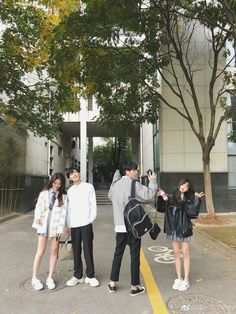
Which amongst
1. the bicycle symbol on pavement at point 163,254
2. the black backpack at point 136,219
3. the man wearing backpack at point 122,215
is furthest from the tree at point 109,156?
the black backpack at point 136,219

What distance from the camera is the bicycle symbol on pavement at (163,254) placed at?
295 inches

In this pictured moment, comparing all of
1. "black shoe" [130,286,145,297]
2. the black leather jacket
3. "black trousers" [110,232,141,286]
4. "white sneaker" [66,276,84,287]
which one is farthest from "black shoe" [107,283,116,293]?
the black leather jacket

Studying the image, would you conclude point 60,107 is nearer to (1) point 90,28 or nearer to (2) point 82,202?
(1) point 90,28

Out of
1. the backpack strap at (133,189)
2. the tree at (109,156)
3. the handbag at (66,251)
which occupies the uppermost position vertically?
the tree at (109,156)

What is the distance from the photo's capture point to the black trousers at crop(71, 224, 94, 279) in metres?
5.57

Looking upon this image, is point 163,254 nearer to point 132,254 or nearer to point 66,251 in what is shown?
point 66,251

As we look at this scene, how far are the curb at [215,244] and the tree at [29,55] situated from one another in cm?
629

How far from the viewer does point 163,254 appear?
819 cm

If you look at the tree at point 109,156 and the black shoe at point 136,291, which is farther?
the tree at point 109,156

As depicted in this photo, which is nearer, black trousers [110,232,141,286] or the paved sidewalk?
the paved sidewalk

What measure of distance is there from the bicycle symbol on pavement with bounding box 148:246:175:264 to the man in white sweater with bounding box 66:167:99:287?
220cm

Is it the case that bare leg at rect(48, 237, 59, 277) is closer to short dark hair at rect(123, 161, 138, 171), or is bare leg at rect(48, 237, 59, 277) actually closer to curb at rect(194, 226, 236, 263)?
short dark hair at rect(123, 161, 138, 171)

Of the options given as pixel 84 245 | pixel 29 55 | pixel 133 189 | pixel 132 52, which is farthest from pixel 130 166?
pixel 29 55

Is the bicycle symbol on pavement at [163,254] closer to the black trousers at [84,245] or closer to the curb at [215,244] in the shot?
the curb at [215,244]
